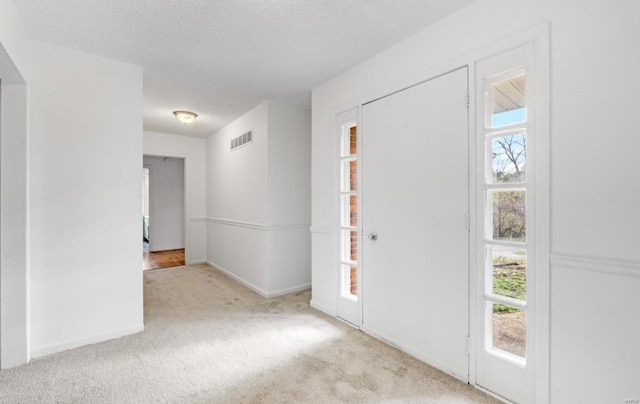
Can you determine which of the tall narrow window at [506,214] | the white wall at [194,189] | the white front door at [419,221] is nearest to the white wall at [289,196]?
the white front door at [419,221]

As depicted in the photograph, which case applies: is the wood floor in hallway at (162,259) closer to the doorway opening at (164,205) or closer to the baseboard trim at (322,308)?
the doorway opening at (164,205)

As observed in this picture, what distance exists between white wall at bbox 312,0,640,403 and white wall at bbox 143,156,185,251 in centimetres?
725

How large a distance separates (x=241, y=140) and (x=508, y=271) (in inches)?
Result: 147

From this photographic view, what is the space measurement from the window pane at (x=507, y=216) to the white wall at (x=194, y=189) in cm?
514

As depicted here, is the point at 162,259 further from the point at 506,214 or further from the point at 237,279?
the point at 506,214

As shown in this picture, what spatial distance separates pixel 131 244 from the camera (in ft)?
8.93

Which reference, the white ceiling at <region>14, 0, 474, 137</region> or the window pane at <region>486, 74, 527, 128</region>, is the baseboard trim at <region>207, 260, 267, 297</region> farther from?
the window pane at <region>486, 74, 527, 128</region>

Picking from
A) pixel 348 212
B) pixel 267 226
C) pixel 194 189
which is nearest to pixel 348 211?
pixel 348 212

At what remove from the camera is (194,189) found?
18.7 ft

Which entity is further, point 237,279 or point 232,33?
point 237,279

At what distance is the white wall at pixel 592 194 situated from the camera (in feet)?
4.44

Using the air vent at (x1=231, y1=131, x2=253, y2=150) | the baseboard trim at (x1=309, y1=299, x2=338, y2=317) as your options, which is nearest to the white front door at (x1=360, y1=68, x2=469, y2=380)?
the baseboard trim at (x1=309, y1=299, x2=338, y2=317)

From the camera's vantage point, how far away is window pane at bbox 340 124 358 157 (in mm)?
2916

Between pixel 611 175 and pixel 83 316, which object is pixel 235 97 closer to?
pixel 83 316
